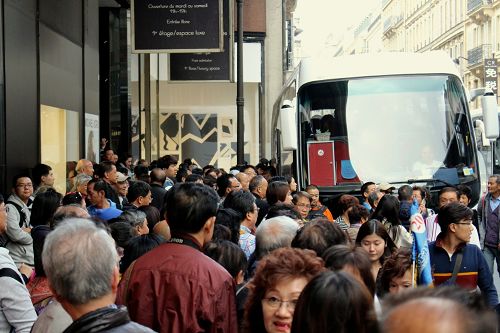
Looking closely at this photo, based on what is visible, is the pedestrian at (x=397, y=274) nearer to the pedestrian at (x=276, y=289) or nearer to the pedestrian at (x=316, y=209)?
the pedestrian at (x=276, y=289)

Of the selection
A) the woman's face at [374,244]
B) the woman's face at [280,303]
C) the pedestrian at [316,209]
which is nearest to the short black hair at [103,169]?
the pedestrian at [316,209]

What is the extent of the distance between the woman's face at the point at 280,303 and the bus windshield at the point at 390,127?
12.2 m

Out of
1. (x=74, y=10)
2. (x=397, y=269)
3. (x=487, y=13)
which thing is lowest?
(x=397, y=269)

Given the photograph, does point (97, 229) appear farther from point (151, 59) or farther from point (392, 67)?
point (151, 59)

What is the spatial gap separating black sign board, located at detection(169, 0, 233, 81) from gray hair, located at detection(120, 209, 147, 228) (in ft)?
52.3

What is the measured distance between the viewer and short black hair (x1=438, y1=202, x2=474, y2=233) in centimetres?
744

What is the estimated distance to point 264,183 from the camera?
1317cm

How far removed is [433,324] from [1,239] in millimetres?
7206

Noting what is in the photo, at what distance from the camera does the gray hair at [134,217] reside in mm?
7934

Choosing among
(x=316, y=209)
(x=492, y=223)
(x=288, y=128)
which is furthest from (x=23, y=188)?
(x=492, y=223)

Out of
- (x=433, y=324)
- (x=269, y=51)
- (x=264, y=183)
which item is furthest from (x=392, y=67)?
(x=269, y=51)

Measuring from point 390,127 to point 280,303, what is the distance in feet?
42.1

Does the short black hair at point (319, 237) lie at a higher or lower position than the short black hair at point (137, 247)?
higher

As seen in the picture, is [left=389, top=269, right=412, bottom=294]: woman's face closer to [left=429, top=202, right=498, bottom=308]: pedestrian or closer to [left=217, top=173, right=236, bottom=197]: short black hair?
[left=429, top=202, right=498, bottom=308]: pedestrian
